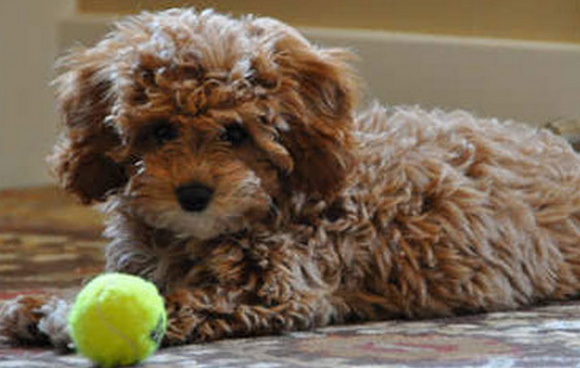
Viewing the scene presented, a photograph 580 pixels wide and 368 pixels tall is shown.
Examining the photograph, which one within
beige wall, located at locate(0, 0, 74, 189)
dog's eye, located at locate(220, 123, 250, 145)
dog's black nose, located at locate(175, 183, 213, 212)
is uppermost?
dog's eye, located at locate(220, 123, 250, 145)

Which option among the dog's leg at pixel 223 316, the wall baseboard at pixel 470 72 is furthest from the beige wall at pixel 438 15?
the dog's leg at pixel 223 316

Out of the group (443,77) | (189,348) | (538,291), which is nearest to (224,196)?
(189,348)

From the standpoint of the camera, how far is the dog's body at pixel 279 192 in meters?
1.84

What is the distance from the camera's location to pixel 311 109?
6.46ft

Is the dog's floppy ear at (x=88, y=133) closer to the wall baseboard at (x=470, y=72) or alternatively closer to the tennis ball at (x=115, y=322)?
the tennis ball at (x=115, y=322)

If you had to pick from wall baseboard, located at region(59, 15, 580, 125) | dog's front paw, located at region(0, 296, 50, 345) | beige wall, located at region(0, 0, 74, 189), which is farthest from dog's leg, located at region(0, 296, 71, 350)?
beige wall, located at region(0, 0, 74, 189)

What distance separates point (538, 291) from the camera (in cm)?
224

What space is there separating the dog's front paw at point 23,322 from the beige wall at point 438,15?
2.48 m

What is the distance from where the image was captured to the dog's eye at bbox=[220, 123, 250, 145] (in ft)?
6.06

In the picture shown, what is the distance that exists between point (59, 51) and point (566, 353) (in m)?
3.10

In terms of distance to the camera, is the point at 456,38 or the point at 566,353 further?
the point at 456,38

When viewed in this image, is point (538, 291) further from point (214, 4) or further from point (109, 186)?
point (214, 4)

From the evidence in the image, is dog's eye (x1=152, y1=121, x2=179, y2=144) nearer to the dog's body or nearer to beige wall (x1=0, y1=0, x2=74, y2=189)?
the dog's body

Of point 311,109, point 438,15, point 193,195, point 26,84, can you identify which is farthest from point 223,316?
point 26,84
